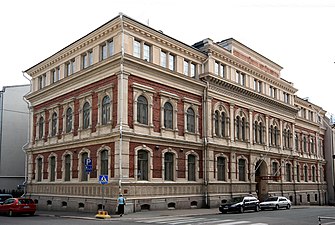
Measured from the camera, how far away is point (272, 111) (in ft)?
153

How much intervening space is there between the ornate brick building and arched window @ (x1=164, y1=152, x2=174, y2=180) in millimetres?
87

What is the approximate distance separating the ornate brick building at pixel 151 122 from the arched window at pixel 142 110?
0.08m

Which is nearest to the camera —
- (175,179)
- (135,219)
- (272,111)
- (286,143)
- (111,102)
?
(135,219)

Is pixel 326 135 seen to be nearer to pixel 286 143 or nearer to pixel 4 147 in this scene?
pixel 286 143

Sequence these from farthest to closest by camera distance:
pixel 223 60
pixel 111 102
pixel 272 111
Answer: pixel 272 111 → pixel 223 60 → pixel 111 102

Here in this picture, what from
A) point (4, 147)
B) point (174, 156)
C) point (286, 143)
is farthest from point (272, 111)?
point (4, 147)

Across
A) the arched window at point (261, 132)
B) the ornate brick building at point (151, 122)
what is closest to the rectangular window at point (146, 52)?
the ornate brick building at point (151, 122)

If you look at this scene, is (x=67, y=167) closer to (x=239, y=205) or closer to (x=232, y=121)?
(x=239, y=205)

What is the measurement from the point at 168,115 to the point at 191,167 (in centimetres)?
518

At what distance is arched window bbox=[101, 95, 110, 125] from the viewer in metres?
30.8

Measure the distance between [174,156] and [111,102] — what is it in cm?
696

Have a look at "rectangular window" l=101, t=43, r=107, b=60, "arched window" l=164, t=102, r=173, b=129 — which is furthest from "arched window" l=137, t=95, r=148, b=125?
"rectangular window" l=101, t=43, r=107, b=60

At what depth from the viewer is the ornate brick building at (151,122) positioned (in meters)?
29.8

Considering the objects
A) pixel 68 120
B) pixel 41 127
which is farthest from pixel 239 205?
pixel 41 127
